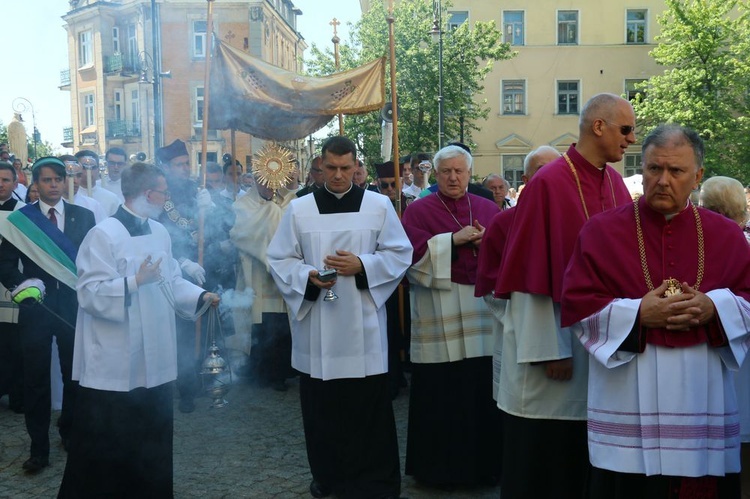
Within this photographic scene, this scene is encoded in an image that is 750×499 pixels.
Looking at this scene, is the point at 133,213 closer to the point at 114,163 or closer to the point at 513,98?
the point at 114,163

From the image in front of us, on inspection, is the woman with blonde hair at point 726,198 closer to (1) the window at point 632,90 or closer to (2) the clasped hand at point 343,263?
(2) the clasped hand at point 343,263

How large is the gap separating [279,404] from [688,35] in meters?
29.9

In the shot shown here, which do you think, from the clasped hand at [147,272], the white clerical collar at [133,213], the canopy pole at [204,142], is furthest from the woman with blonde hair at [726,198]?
the canopy pole at [204,142]

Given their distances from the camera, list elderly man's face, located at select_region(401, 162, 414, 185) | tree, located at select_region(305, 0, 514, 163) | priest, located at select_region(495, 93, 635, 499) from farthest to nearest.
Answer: tree, located at select_region(305, 0, 514, 163)
elderly man's face, located at select_region(401, 162, 414, 185)
priest, located at select_region(495, 93, 635, 499)

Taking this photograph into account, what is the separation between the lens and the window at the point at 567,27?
3706cm

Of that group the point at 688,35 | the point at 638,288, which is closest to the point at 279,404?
the point at 638,288

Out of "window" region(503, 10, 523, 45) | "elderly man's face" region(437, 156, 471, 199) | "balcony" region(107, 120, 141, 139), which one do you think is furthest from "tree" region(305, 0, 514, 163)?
"elderly man's face" region(437, 156, 471, 199)

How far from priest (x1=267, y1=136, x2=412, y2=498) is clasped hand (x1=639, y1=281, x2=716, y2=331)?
2186mm

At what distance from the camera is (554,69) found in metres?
37.0

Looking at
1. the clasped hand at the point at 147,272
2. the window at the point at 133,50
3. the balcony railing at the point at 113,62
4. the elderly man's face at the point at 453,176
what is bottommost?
the clasped hand at the point at 147,272

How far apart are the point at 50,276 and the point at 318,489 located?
103 inches

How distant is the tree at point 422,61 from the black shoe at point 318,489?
83.1 feet

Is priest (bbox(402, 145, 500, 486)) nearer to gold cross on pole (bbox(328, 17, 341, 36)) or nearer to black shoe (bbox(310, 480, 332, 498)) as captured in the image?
black shoe (bbox(310, 480, 332, 498))

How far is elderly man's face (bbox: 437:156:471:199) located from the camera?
218 inches
